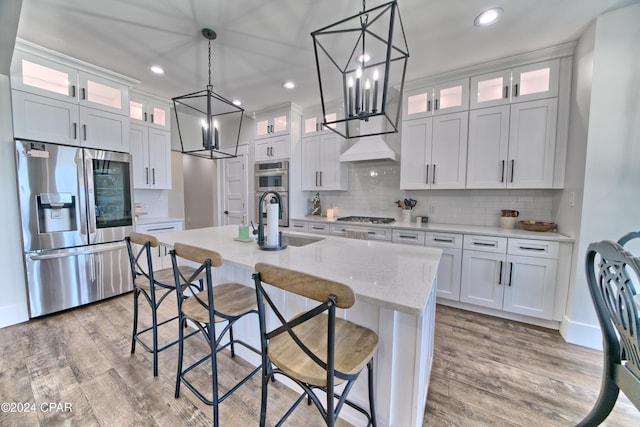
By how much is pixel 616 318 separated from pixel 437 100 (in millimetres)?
2805

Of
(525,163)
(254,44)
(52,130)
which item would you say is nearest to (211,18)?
(254,44)

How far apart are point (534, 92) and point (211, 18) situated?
3.28m

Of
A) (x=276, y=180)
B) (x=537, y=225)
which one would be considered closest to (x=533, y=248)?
(x=537, y=225)

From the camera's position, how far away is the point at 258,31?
7.38 ft

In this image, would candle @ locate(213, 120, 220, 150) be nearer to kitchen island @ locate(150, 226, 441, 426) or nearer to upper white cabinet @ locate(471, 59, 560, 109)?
kitchen island @ locate(150, 226, 441, 426)

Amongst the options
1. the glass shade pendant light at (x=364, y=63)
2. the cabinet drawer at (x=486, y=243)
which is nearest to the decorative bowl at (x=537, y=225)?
the cabinet drawer at (x=486, y=243)

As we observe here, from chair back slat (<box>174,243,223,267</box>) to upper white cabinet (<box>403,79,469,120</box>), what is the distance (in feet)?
9.98

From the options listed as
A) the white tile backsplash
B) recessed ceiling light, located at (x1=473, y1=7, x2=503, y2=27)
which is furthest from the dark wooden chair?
the white tile backsplash

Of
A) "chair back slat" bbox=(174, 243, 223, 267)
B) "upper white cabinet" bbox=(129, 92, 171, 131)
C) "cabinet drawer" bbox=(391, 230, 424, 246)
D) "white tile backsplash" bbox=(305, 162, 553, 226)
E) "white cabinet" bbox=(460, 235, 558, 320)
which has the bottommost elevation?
"white cabinet" bbox=(460, 235, 558, 320)

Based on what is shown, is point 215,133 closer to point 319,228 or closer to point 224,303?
point 224,303

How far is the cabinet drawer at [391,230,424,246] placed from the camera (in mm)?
3000

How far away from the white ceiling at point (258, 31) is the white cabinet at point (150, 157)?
2.77 ft

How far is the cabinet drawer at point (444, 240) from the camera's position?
280 cm

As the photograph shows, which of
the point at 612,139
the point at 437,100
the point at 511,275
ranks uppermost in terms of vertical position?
the point at 437,100
